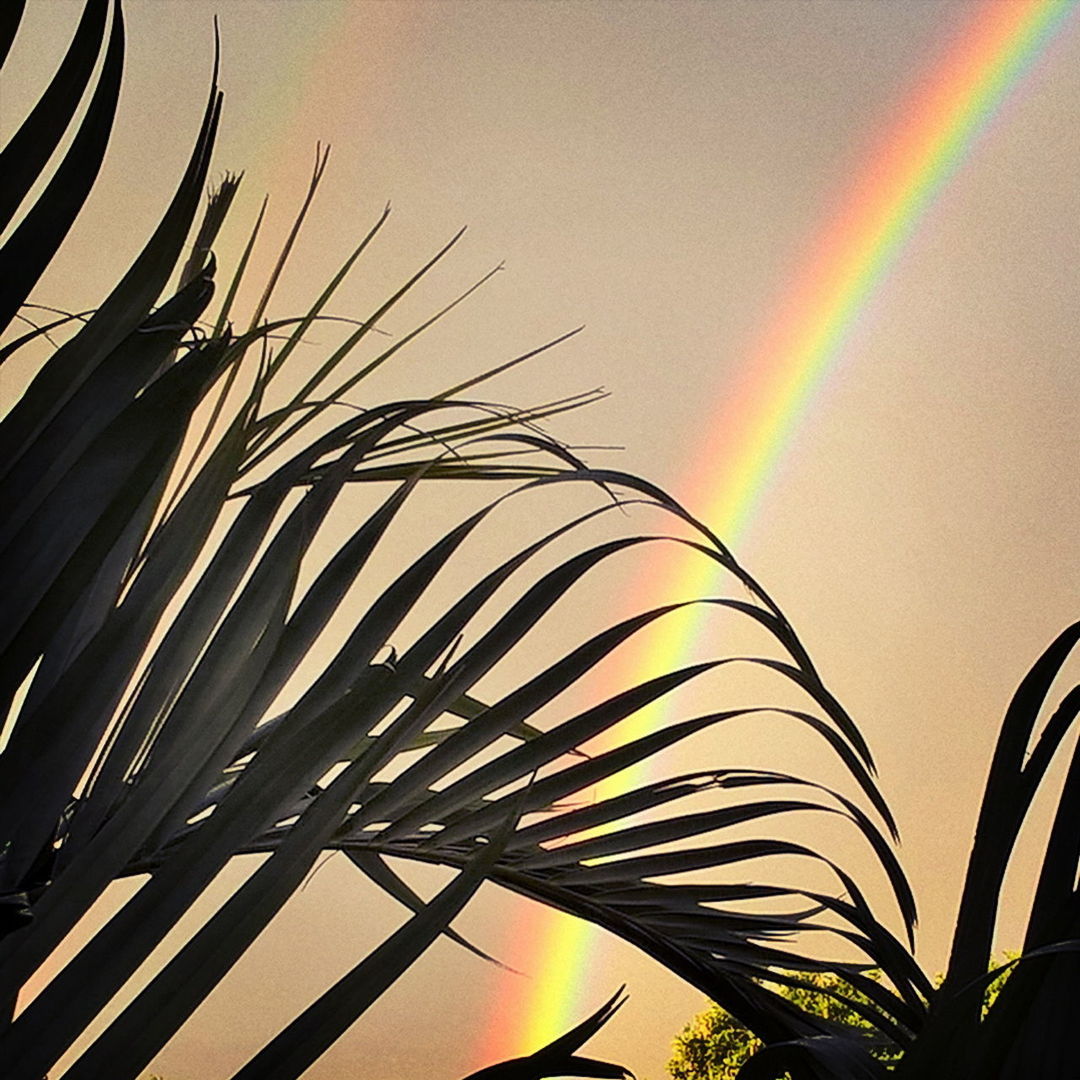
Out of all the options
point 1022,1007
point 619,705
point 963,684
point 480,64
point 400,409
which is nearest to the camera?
point 1022,1007

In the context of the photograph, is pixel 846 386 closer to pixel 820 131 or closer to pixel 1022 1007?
pixel 820 131

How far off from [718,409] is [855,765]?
989cm

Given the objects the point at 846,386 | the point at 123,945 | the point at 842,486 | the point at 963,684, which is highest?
the point at 846,386

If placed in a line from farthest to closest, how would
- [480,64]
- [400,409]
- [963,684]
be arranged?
[963,684] < [480,64] < [400,409]

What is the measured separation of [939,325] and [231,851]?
10.7m

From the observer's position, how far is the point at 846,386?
34.8 ft

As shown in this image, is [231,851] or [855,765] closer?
[231,851]

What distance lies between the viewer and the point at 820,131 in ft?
33.0

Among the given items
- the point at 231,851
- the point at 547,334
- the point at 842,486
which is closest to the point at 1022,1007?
the point at 231,851

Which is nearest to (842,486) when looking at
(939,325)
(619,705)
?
(939,325)

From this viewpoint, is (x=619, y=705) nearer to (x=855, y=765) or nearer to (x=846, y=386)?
(x=855, y=765)

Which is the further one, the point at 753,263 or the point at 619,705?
the point at 753,263

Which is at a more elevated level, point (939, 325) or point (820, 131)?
point (820, 131)

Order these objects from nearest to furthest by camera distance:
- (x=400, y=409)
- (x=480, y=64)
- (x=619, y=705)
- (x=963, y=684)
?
(x=400, y=409)
(x=619, y=705)
(x=480, y=64)
(x=963, y=684)
